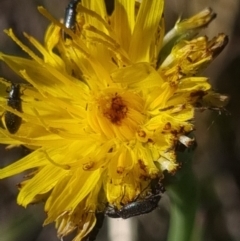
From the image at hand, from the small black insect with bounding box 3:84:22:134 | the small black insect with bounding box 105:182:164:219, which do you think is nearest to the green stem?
the small black insect with bounding box 105:182:164:219

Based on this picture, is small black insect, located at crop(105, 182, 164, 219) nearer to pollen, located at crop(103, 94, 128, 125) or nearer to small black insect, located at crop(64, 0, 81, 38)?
pollen, located at crop(103, 94, 128, 125)

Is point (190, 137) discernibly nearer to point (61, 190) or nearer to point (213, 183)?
point (61, 190)

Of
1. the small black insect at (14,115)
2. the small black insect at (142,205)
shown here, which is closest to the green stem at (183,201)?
the small black insect at (142,205)

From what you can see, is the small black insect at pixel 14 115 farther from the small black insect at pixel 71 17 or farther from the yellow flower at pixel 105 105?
the small black insect at pixel 71 17

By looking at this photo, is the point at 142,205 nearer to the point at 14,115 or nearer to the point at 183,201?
the point at 183,201

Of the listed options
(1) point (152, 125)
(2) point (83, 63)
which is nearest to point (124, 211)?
(1) point (152, 125)
